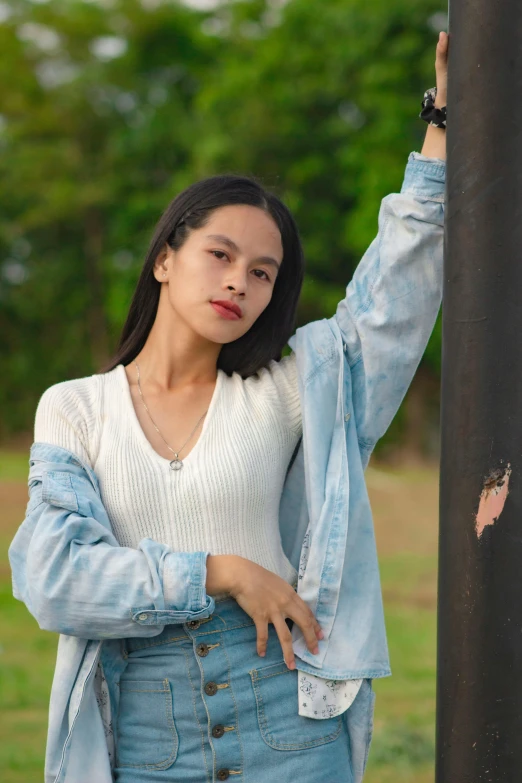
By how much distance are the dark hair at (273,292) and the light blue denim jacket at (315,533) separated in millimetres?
114

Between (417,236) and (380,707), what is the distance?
151 inches

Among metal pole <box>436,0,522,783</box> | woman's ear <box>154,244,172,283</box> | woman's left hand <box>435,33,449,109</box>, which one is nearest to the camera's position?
metal pole <box>436,0,522,783</box>

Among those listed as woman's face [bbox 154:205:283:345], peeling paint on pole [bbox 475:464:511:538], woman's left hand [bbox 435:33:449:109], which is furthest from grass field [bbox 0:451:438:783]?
woman's left hand [bbox 435:33:449:109]

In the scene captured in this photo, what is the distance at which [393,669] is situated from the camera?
18.9ft

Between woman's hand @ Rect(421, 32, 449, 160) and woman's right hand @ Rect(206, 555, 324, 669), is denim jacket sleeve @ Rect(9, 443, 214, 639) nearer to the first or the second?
woman's right hand @ Rect(206, 555, 324, 669)

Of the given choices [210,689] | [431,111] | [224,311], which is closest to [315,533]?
[210,689]

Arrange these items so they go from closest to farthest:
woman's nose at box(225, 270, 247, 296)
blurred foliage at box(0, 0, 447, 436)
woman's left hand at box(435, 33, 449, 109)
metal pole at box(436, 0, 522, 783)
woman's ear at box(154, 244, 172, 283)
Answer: metal pole at box(436, 0, 522, 783) → woman's left hand at box(435, 33, 449, 109) → woman's nose at box(225, 270, 247, 296) → woman's ear at box(154, 244, 172, 283) → blurred foliage at box(0, 0, 447, 436)

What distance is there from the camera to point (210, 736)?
176cm

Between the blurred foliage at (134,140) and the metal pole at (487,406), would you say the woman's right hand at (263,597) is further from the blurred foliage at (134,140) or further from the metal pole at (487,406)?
the blurred foliage at (134,140)

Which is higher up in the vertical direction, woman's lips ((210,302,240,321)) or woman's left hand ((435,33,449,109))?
woman's left hand ((435,33,449,109))

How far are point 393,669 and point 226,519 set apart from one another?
419cm

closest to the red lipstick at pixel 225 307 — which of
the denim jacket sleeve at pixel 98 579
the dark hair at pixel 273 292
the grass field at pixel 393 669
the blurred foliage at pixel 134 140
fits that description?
the dark hair at pixel 273 292

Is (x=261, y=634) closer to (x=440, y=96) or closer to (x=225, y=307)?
(x=225, y=307)

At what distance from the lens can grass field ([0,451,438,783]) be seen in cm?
440
